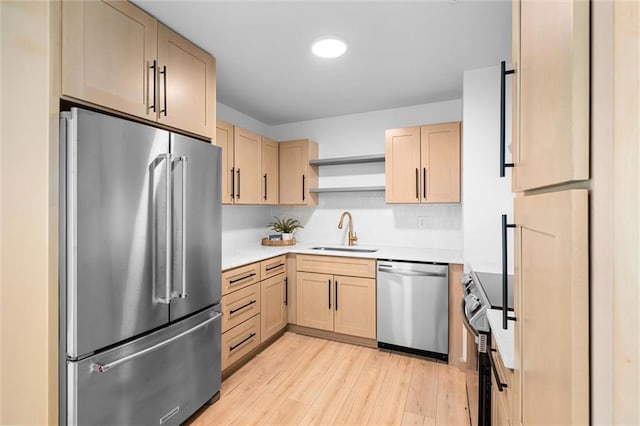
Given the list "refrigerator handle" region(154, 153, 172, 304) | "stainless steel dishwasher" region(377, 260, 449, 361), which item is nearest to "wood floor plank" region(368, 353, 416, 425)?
"stainless steel dishwasher" region(377, 260, 449, 361)

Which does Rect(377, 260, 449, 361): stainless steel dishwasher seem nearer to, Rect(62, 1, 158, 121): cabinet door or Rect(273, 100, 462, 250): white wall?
Rect(273, 100, 462, 250): white wall

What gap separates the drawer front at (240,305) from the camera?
2314mm

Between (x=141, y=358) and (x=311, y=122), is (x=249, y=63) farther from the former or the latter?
(x=141, y=358)

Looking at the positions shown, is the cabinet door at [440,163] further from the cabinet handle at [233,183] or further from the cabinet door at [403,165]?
the cabinet handle at [233,183]

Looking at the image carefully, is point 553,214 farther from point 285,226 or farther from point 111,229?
point 285,226

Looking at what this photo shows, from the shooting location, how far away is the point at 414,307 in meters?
2.67

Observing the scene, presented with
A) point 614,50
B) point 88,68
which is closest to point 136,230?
point 88,68

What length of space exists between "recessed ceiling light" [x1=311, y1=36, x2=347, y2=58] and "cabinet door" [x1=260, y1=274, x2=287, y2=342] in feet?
6.52

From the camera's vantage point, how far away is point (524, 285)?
0.79 m

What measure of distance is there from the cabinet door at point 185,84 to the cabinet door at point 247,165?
2.61 ft

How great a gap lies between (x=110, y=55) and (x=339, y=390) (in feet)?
8.22

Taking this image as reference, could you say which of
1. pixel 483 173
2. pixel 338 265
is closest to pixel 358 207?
pixel 338 265

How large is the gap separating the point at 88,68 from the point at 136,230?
79 centimetres

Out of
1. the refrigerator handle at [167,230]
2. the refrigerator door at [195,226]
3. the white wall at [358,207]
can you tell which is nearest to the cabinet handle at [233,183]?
the white wall at [358,207]
